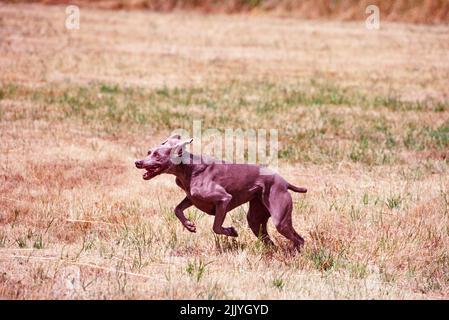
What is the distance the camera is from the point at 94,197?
28.0ft

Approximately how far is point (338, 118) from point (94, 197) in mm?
6416

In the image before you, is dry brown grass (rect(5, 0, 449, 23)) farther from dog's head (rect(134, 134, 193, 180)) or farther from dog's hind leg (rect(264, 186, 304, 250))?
dog's head (rect(134, 134, 193, 180))

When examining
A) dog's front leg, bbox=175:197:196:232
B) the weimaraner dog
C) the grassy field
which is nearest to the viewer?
the grassy field

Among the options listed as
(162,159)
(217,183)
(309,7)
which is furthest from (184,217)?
(309,7)

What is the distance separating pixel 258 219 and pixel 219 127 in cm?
610

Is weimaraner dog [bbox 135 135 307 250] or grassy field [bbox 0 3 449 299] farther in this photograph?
weimaraner dog [bbox 135 135 307 250]

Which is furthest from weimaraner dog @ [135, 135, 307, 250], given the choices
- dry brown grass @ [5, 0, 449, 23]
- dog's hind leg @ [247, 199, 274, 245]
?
dry brown grass @ [5, 0, 449, 23]

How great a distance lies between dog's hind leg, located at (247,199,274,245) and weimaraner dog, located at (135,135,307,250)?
190mm

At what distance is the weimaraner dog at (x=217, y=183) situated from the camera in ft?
20.9

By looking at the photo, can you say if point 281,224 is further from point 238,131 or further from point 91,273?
point 238,131

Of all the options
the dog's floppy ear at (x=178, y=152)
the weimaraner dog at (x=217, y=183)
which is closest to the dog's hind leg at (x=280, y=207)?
the weimaraner dog at (x=217, y=183)

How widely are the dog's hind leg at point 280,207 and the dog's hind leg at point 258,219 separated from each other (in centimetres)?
24

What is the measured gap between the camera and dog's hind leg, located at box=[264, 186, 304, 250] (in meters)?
6.42
